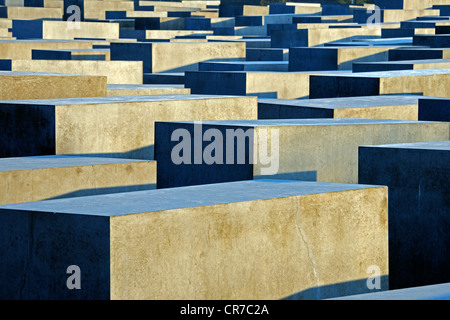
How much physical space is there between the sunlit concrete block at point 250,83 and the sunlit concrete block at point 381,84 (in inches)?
57.9

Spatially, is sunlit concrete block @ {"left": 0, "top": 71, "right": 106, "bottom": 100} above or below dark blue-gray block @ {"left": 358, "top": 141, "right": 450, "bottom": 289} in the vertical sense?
above

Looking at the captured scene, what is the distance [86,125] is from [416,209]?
3885mm

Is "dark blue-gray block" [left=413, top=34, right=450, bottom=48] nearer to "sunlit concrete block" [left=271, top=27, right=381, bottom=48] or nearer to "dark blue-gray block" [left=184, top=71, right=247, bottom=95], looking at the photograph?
"sunlit concrete block" [left=271, top=27, right=381, bottom=48]

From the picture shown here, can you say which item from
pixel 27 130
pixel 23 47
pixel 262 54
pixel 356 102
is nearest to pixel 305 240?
pixel 27 130

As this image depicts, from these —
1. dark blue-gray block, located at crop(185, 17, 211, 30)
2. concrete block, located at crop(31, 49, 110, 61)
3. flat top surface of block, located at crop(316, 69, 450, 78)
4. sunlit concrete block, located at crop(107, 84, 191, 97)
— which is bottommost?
sunlit concrete block, located at crop(107, 84, 191, 97)

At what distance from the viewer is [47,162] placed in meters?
8.80

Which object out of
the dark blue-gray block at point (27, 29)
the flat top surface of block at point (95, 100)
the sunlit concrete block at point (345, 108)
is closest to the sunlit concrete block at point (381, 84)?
the sunlit concrete block at point (345, 108)

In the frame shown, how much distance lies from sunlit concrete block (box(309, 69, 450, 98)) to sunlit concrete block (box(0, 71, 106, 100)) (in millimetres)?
3480

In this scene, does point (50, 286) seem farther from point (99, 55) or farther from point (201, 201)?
point (99, 55)

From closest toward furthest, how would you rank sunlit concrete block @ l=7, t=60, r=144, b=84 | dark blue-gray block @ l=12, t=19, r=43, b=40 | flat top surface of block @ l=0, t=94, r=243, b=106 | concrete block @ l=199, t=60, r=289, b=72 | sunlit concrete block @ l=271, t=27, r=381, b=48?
flat top surface of block @ l=0, t=94, r=243, b=106 → sunlit concrete block @ l=7, t=60, r=144, b=84 → concrete block @ l=199, t=60, r=289, b=72 → sunlit concrete block @ l=271, t=27, r=381, b=48 → dark blue-gray block @ l=12, t=19, r=43, b=40

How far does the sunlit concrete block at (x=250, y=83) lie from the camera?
15664 mm

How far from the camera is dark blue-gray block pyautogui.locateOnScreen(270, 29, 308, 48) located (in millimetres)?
26484

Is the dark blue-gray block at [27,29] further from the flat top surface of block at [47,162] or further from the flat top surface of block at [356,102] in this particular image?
the flat top surface of block at [47,162]

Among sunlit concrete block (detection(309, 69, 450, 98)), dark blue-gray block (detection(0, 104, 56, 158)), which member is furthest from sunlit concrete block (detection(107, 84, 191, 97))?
dark blue-gray block (detection(0, 104, 56, 158))
